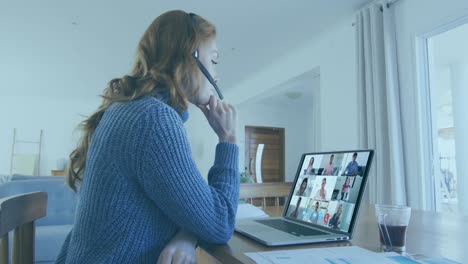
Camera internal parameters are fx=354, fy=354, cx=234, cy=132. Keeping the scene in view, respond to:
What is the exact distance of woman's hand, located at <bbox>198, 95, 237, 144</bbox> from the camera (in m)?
0.84

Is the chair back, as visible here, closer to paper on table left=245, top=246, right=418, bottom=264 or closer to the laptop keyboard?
paper on table left=245, top=246, right=418, bottom=264

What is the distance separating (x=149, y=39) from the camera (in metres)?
0.83

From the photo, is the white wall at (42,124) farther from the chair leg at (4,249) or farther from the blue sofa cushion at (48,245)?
the chair leg at (4,249)

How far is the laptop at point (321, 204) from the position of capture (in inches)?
30.1

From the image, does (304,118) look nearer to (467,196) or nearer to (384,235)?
(467,196)

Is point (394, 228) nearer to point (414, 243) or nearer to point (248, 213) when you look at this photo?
point (414, 243)

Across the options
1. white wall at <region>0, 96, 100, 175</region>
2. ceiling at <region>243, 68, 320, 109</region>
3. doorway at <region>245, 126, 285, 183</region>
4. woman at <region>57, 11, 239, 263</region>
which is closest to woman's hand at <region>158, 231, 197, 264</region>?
woman at <region>57, 11, 239, 263</region>

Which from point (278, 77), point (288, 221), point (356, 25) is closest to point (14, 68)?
point (278, 77)

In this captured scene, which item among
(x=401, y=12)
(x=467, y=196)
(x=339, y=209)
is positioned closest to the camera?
(x=339, y=209)

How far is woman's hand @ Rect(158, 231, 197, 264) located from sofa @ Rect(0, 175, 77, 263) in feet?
6.77

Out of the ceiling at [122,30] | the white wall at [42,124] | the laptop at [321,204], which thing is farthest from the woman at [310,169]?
the white wall at [42,124]

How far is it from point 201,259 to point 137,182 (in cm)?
40

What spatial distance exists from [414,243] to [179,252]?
0.49 meters

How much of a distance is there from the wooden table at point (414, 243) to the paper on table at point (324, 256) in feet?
0.11
